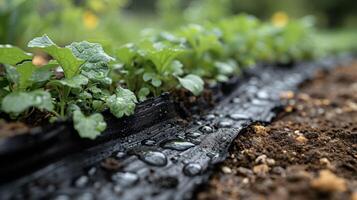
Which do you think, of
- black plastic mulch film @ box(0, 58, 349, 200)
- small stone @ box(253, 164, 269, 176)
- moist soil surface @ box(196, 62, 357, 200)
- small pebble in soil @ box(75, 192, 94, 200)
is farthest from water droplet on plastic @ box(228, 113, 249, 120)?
small pebble in soil @ box(75, 192, 94, 200)

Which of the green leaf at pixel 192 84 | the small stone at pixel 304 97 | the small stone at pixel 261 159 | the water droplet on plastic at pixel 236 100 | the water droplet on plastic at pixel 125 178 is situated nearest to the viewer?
the water droplet on plastic at pixel 125 178

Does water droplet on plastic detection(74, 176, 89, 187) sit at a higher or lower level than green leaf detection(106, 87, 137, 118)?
lower

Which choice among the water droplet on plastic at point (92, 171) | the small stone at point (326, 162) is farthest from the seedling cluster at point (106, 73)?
the small stone at point (326, 162)

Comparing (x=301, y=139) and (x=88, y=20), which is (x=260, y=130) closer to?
(x=301, y=139)

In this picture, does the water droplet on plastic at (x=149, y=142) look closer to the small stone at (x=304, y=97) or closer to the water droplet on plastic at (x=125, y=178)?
the water droplet on plastic at (x=125, y=178)

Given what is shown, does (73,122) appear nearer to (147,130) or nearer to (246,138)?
(147,130)

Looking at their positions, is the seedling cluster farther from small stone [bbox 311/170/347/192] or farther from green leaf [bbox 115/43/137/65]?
small stone [bbox 311/170/347/192]
